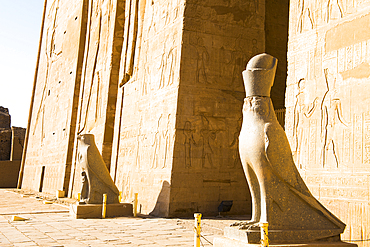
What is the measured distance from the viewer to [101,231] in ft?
22.8

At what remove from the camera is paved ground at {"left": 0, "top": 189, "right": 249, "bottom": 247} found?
5836mm

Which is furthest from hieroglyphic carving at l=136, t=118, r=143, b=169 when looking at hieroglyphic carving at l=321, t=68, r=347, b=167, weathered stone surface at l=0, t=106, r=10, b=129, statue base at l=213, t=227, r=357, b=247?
weathered stone surface at l=0, t=106, r=10, b=129

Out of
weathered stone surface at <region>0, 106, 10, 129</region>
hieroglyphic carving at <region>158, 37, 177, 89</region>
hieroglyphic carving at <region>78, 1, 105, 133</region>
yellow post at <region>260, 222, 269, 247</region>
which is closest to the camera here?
yellow post at <region>260, 222, 269, 247</region>

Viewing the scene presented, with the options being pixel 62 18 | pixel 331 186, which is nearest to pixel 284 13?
pixel 331 186

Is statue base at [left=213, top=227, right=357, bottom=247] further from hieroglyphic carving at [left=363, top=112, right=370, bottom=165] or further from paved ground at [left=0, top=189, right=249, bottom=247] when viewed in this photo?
hieroglyphic carving at [left=363, top=112, right=370, bottom=165]

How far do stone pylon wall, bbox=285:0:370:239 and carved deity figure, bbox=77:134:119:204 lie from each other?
4820 millimetres

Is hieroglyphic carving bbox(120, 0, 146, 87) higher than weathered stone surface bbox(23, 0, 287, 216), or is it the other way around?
hieroglyphic carving bbox(120, 0, 146, 87)

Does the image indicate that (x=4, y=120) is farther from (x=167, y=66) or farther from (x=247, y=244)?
(x=247, y=244)

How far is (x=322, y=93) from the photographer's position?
6480 millimetres

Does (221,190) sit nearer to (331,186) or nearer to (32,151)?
(331,186)

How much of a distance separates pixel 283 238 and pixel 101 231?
13.3 feet

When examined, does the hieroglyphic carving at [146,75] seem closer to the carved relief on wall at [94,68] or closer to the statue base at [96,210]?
the carved relief on wall at [94,68]

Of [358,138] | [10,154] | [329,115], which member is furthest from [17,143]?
[358,138]

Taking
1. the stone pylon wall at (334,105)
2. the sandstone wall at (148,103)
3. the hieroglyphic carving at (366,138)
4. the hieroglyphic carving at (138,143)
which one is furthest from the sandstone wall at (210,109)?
the hieroglyphic carving at (366,138)
